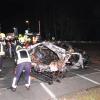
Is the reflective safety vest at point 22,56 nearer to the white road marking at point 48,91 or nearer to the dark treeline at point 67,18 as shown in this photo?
the white road marking at point 48,91

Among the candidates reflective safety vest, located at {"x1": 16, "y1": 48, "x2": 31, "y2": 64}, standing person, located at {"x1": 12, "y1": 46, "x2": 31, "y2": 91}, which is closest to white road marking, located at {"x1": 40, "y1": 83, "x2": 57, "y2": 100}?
standing person, located at {"x1": 12, "y1": 46, "x2": 31, "y2": 91}

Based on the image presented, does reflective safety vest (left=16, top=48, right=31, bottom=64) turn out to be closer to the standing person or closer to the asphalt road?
the standing person

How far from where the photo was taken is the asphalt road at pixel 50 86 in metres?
11.5

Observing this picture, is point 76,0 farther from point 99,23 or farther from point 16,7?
point 16,7

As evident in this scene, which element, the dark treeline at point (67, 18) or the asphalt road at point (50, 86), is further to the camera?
the dark treeline at point (67, 18)

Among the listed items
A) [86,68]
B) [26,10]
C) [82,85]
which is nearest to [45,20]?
[26,10]

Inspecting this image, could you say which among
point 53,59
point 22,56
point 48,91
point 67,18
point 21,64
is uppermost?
point 67,18

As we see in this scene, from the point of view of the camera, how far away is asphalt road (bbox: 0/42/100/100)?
1155cm

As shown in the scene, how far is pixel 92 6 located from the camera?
56.5 metres

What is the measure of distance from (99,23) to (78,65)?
38.6m

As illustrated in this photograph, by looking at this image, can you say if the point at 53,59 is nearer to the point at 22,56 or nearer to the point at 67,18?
the point at 22,56

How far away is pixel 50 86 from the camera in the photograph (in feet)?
43.3

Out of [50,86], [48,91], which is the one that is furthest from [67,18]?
[48,91]

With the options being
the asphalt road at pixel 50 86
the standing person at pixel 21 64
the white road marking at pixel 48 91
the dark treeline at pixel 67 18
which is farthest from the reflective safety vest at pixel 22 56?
the dark treeline at pixel 67 18
